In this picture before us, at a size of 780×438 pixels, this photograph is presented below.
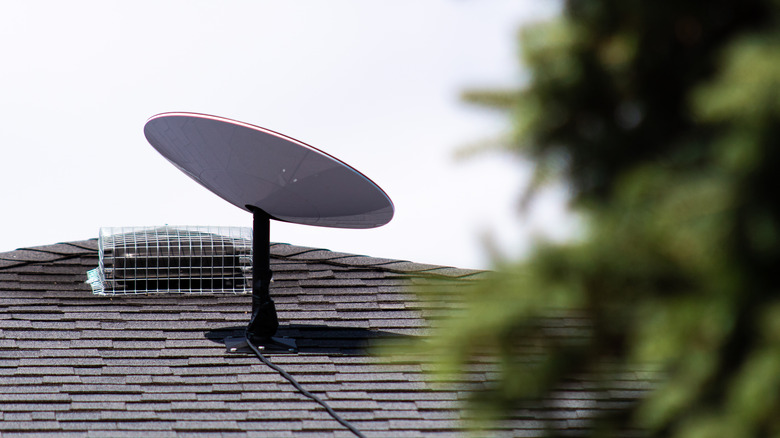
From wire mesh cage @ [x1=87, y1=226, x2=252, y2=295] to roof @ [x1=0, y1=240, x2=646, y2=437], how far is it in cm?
13

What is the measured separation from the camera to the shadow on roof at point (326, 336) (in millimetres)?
5344

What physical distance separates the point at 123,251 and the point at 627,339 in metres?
4.68

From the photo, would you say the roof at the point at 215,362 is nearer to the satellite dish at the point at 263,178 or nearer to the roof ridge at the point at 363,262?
the roof ridge at the point at 363,262

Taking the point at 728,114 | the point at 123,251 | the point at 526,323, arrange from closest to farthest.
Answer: the point at 728,114 → the point at 526,323 → the point at 123,251

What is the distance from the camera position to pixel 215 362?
5070mm

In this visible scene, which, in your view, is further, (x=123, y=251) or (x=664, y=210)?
(x=123, y=251)

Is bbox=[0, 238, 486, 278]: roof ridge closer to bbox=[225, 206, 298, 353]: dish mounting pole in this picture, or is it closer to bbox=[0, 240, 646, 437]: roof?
bbox=[0, 240, 646, 437]: roof

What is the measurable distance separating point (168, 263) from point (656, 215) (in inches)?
193

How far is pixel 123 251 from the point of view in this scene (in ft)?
19.8

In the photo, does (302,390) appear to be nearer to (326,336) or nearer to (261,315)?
(261,315)

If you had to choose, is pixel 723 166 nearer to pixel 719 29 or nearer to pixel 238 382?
pixel 719 29

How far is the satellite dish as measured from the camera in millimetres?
4934

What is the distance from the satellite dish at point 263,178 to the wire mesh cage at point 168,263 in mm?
817

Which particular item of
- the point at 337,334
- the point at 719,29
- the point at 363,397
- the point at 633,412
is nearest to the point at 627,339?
the point at 633,412
